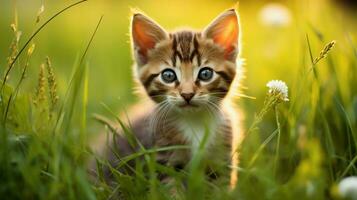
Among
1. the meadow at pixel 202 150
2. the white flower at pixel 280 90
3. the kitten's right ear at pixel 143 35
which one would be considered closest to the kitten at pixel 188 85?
the kitten's right ear at pixel 143 35

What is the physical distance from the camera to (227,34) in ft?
11.8

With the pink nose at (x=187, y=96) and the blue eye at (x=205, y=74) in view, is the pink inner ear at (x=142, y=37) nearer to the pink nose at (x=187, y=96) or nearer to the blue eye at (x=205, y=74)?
the blue eye at (x=205, y=74)

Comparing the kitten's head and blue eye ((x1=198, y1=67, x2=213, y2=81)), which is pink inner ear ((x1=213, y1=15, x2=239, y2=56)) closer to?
the kitten's head

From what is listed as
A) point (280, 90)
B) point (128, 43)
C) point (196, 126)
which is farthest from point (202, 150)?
point (128, 43)

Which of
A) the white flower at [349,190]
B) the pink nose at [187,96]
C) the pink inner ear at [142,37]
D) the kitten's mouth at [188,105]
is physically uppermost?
the pink inner ear at [142,37]

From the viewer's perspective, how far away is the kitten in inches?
131

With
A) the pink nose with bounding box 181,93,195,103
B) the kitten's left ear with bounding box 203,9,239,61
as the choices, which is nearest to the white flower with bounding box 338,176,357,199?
the pink nose with bounding box 181,93,195,103

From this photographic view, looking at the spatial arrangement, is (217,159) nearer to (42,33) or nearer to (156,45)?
(156,45)

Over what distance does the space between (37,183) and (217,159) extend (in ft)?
3.59

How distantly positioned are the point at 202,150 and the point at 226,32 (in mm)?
1151

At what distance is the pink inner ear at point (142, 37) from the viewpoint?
11.6 ft

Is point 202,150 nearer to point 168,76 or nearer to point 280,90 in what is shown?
point 280,90

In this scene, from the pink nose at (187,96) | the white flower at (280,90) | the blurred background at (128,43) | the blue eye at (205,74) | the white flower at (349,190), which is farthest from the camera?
the blurred background at (128,43)

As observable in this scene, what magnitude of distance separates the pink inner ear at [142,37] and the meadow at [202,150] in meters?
0.29
